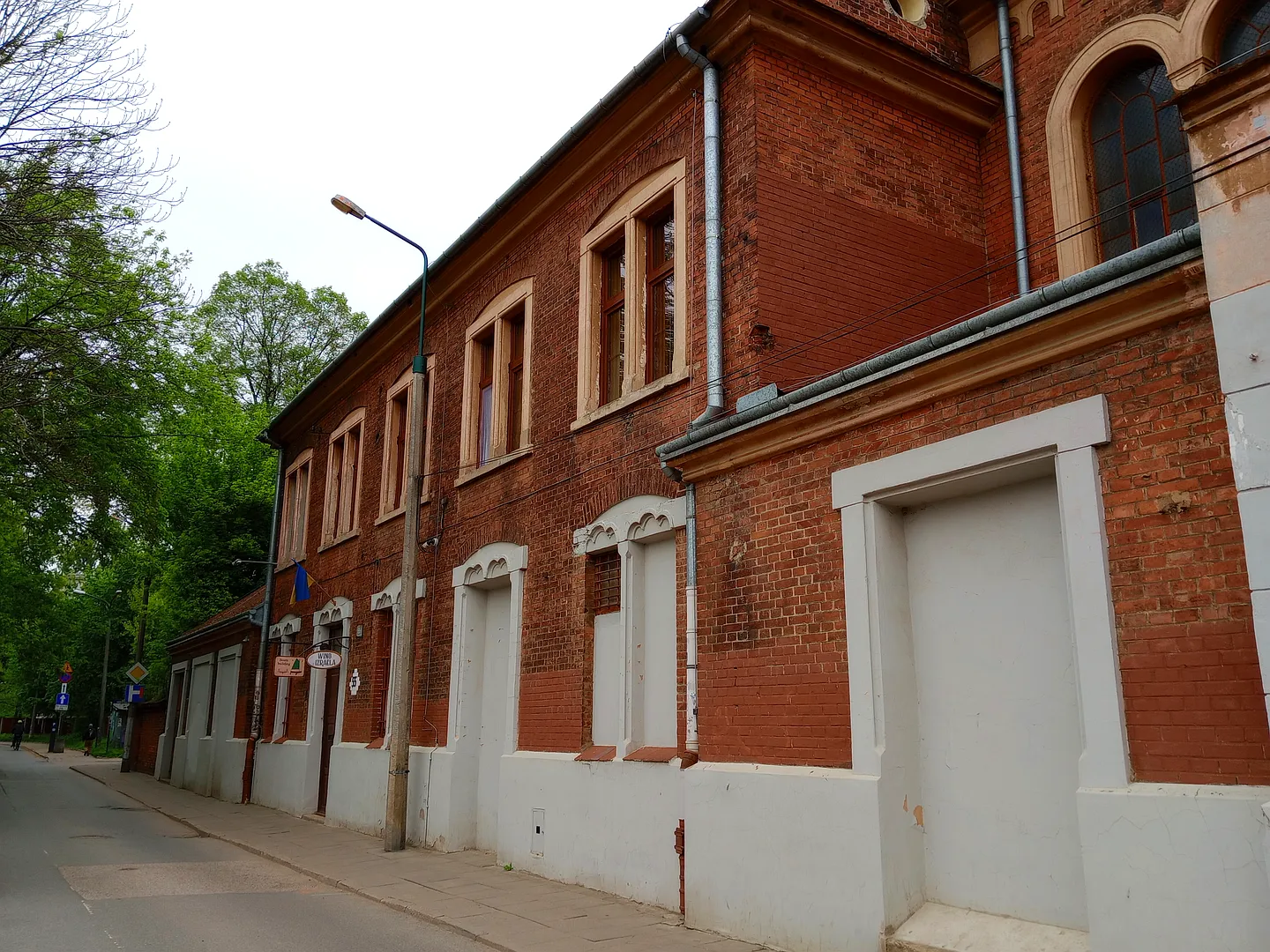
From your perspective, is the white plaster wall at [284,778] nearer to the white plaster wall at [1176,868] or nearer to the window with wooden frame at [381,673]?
the window with wooden frame at [381,673]

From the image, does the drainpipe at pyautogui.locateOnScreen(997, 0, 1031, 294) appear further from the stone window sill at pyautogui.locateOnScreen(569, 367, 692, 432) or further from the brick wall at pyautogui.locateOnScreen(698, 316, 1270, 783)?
the brick wall at pyautogui.locateOnScreen(698, 316, 1270, 783)

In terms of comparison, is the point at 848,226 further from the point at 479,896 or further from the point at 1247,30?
the point at 479,896

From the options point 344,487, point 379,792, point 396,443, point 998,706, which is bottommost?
point 379,792

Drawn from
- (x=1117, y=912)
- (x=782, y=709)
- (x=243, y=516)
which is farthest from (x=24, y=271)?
(x=243, y=516)

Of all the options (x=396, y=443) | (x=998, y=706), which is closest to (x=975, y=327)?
(x=998, y=706)

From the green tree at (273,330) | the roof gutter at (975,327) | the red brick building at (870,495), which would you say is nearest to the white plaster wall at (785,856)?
the red brick building at (870,495)

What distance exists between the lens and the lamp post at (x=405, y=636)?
1326 cm

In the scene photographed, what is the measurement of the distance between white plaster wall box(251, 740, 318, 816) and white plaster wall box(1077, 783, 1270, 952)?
1624cm

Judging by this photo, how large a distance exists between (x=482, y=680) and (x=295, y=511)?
37.5ft

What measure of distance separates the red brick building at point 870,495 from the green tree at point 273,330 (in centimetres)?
2588

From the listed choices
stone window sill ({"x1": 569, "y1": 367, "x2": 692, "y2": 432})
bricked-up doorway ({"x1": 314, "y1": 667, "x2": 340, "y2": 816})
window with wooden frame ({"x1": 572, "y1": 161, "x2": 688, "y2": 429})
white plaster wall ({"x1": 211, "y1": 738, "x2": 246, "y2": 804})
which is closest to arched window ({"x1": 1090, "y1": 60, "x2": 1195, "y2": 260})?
window with wooden frame ({"x1": 572, "y1": 161, "x2": 688, "y2": 429})

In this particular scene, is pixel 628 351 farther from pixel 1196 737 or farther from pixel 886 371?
pixel 1196 737

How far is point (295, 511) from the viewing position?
23.7 meters

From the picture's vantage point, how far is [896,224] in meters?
10.7
